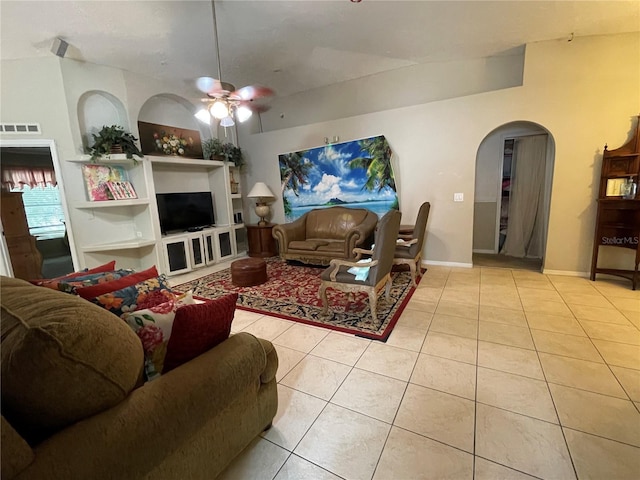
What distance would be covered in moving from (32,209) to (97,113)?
5.40 ft

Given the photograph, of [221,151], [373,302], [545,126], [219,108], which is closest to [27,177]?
[221,151]

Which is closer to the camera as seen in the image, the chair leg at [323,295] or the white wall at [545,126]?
the chair leg at [323,295]

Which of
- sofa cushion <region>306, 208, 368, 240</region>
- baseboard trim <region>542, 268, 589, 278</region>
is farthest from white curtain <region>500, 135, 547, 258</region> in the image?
sofa cushion <region>306, 208, 368, 240</region>

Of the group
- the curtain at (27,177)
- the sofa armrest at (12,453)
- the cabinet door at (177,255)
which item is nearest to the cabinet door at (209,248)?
the cabinet door at (177,255)

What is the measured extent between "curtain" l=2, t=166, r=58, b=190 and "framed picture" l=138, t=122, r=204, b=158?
124 cm

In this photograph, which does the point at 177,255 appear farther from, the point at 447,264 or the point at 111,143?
the point at 447,264

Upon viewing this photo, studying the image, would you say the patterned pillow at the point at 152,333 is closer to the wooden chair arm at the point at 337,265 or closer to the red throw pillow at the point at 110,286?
the red throw pillow at the point at 110,286

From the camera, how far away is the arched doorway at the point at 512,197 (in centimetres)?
462

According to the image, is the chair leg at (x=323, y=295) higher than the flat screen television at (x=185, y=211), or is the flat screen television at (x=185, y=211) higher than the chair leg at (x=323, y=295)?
the flat screen television at (x=185, y=211)

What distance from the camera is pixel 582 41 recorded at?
10.8 ft

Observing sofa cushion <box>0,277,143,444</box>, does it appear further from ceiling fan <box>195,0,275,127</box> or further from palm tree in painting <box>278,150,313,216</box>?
palm tree in painting <box>278,150,313,216</box>

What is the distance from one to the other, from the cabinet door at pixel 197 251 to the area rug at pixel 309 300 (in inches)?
20.8

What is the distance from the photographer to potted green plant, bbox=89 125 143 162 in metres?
3.74

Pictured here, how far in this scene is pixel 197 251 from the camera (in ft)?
15.8
